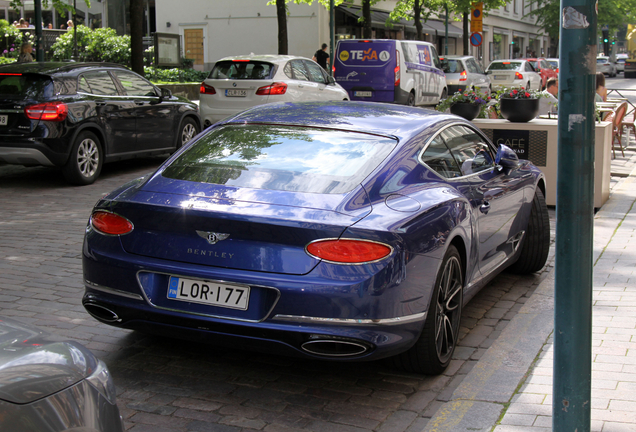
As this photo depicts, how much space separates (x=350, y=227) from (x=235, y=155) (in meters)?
1.10

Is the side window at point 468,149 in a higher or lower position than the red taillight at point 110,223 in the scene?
higher

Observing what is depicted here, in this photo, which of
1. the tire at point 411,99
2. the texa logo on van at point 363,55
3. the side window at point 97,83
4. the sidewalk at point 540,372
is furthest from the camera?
the tire at point 411,99

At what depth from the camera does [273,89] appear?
1476cm

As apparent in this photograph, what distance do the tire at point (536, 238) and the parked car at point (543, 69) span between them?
32332 millimetres

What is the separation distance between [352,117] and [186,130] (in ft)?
27.7

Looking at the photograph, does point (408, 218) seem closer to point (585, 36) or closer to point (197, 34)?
point (585, 36)

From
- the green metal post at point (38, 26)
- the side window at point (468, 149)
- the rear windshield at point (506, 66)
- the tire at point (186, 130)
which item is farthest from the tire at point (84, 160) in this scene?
the rear windshield at point (506, 66)

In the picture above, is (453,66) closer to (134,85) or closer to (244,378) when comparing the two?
(134,85)

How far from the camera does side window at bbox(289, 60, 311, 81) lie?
15.7 meters

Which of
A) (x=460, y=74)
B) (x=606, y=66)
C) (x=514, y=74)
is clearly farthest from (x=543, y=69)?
(x=606, y=66)

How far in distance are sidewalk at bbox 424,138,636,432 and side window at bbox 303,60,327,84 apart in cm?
1098

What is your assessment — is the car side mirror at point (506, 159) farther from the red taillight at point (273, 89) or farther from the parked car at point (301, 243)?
the red taillight at point (273, 89)

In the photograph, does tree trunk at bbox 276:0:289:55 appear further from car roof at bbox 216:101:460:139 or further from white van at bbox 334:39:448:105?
car roof at bbox 216:101:460:139

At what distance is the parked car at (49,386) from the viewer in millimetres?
1938
